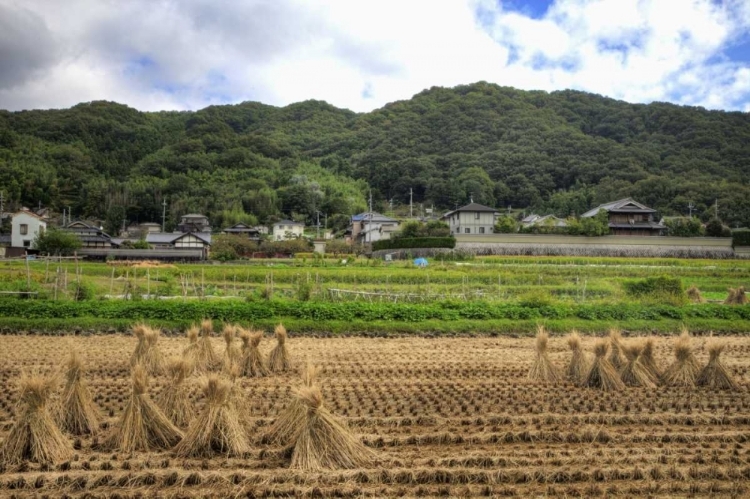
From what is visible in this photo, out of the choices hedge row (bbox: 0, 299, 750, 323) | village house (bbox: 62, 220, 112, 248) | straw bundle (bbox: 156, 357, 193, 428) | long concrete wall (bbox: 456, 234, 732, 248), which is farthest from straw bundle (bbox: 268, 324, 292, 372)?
village house (bbox: 62, 220, 112, 248)

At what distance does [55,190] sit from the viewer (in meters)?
83.7

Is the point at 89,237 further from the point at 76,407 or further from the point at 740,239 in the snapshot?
the point at 740,239

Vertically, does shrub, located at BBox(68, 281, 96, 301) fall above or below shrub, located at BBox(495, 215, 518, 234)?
below

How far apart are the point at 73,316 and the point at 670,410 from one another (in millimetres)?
16066

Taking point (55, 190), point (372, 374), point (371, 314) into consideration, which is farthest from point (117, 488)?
point (55, 190)

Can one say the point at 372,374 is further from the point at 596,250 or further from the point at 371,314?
the point at 596,250

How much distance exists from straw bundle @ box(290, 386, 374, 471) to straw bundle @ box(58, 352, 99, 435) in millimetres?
2853

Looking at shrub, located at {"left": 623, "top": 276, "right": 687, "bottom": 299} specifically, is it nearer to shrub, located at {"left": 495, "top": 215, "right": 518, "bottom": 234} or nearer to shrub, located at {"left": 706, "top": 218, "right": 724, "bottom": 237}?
shrub, located at {"left": 495, "top": 215, "right": 518, "bottom": 234}

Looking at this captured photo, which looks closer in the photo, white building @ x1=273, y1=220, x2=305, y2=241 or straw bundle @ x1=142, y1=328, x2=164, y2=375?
straw bundle @ x1=142, y1=328, x2=164, y2=375

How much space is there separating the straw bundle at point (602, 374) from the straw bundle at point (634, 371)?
9.5 inches

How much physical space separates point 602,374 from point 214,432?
655 centimetres

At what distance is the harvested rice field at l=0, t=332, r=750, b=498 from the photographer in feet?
18.1

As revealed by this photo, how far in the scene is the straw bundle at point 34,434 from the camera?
598 centimetres

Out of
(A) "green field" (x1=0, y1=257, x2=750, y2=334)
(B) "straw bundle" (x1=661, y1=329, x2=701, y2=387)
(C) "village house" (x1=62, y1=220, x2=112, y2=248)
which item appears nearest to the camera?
(B) "straw bundle" (x1=661, y1=329, x2=701, y2=387)
